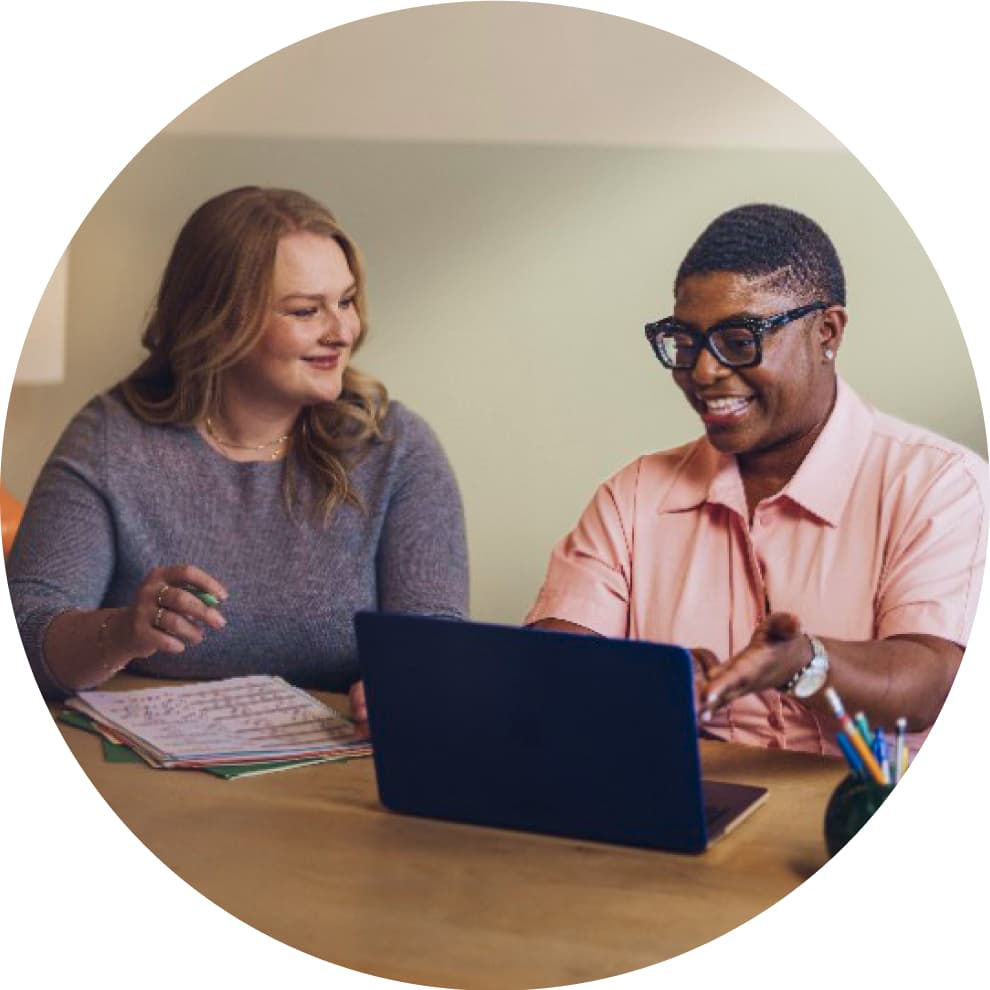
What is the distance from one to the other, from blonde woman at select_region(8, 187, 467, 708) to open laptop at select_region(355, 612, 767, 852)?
9.5 inches

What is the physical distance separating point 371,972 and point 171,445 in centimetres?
73

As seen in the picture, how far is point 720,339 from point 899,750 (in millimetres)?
480

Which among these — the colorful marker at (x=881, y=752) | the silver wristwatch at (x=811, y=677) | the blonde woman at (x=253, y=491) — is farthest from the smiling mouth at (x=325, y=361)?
the colorful marker at (x=881, y=752)

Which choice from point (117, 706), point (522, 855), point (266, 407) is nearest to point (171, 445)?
point (266, 407)

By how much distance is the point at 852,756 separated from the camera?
1.68m

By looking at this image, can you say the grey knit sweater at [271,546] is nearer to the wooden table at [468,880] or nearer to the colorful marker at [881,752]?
the wooden table at [468,880]

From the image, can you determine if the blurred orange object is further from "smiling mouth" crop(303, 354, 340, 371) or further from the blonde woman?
"smiling mouth" crop(303, 354, 340, 371)

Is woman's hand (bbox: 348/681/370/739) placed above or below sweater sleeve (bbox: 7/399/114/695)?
below

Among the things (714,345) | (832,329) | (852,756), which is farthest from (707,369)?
(852,756)

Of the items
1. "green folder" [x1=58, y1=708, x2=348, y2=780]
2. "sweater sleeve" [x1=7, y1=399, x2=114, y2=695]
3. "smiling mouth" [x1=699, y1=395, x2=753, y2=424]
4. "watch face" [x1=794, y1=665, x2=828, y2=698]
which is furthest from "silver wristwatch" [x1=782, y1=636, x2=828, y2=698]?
"sweater sleeve" [x1=7, y1=399, x2=114, y2=695]

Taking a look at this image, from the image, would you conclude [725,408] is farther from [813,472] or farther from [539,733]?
[539,733]

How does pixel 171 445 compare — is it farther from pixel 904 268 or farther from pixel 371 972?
pixel 904 268

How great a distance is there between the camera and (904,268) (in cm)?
192

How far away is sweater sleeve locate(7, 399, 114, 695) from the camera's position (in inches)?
80.8
